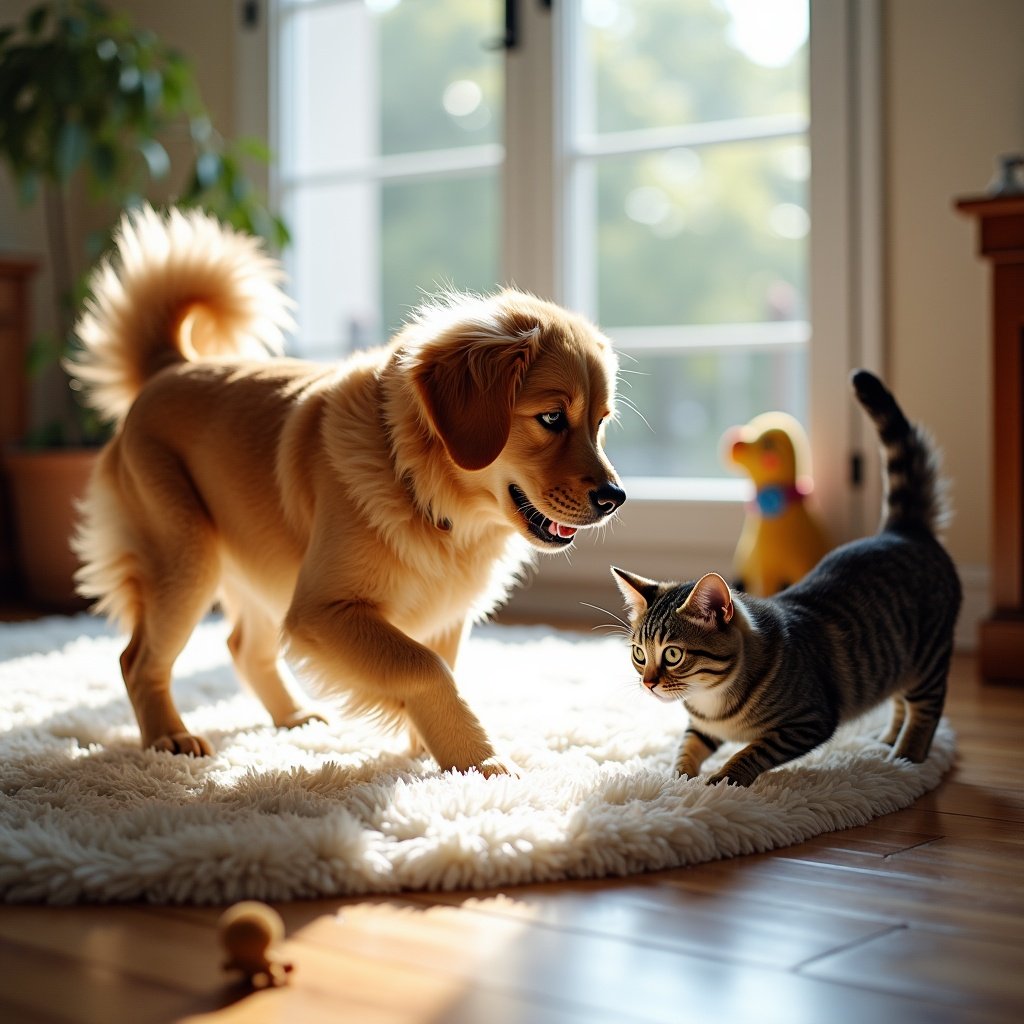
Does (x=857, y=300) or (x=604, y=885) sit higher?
(x=857, y=300)

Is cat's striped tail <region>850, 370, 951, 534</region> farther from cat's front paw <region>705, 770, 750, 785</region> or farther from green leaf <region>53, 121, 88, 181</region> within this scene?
green leaf <region>53, 121, 88, 181</region>

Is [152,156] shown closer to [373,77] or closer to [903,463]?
[373,77]

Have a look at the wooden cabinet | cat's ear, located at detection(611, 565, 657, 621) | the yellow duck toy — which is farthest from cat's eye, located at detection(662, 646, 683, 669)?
the yellow duck toy

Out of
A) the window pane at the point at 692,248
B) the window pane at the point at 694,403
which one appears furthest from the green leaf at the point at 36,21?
the window pane at the point at 692,248

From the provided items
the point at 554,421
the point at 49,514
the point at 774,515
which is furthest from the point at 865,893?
the point at 49,514

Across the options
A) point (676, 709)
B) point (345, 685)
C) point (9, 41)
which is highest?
point (9, 41)

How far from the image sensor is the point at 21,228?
4.79m

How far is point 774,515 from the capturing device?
3.31 meters

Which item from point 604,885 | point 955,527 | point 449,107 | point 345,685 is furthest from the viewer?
point 449,107

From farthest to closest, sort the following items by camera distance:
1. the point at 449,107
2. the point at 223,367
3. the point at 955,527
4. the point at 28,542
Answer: the point at 449,107, the point at 28,542, the point at 955,527, the point at 223,367

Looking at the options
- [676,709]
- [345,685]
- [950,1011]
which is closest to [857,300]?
[676,709]

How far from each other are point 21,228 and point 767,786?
13.4 feet

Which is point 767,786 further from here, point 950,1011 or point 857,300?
point 857,300

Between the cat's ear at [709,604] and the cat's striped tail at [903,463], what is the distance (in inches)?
20.2
